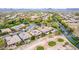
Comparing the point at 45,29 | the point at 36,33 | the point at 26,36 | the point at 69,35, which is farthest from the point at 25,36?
the point at 69,35

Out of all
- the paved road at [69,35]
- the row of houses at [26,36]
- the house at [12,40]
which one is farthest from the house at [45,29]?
the house at [12,40]

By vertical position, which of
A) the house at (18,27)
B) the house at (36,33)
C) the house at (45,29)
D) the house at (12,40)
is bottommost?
the house at (12,40)

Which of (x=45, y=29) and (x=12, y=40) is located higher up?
(x=45, y=29)

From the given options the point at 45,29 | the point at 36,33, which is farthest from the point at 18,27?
the point at 45,29

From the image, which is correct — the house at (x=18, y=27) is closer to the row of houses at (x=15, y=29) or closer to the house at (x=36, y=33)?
the row of houses at (x=15, y=29)

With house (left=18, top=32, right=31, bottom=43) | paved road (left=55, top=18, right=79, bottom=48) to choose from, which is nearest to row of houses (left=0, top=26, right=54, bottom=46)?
house (left=18, top=32, right=31, bottom=43)

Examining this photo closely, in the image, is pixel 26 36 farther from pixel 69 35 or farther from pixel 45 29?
pixel 69 35

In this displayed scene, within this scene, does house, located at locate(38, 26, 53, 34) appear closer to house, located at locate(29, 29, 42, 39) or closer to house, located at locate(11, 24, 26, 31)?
house, located at locate(29, 29, 42, 39)
